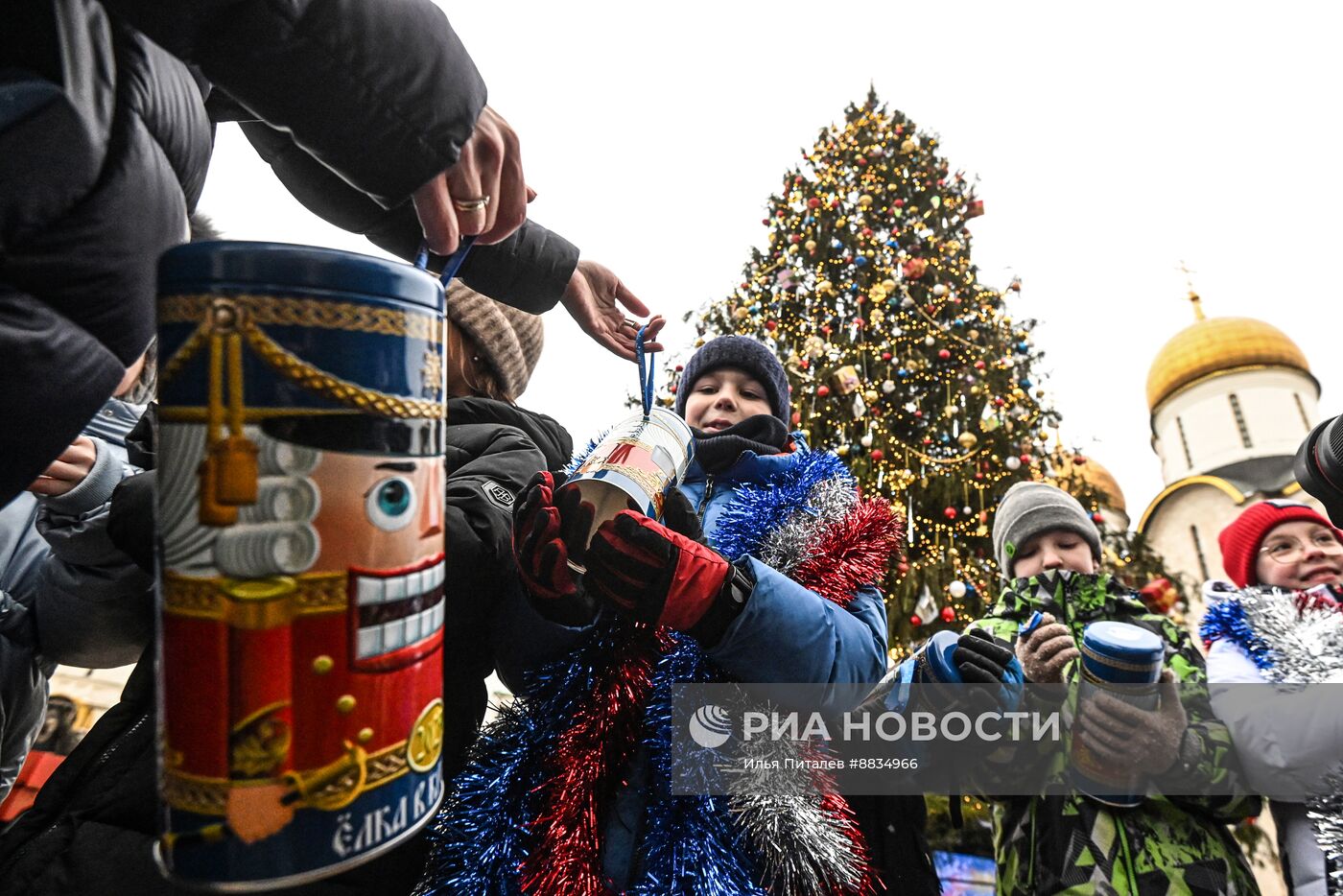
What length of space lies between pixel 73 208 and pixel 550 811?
2.96 ft

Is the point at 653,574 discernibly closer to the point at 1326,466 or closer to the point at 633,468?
the point at 633,468

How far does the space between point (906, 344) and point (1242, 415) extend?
15.8 meters

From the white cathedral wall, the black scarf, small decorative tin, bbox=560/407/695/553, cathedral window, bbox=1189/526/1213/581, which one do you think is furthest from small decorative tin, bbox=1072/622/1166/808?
the white cathedral wall

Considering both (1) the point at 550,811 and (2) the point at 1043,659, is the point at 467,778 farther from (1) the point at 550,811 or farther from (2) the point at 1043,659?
(2) the point at 1043,659

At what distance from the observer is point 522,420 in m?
1.38

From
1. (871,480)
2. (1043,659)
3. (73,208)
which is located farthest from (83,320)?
(871,480)

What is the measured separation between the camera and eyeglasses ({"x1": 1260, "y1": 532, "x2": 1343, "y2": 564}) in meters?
2.29

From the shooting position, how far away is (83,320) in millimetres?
483

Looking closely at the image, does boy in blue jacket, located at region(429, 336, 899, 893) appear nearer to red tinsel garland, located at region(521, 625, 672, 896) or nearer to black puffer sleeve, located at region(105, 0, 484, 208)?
red tinsel garland, located at region(521, 625, 672, 896)

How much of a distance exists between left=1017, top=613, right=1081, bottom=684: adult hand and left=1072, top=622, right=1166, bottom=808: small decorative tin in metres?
0.12

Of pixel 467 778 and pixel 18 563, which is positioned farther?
pixel 18 563

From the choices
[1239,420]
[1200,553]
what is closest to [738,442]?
[1200,553]

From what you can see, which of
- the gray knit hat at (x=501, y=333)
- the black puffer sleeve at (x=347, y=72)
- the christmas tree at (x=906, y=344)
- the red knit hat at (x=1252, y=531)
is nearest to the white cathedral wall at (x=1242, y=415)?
the christmas tree at (x=906, y=344)

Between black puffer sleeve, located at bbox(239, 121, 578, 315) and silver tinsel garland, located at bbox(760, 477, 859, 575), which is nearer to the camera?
black puffer sleeve, located at bbox(239, 121, 578, 315)
